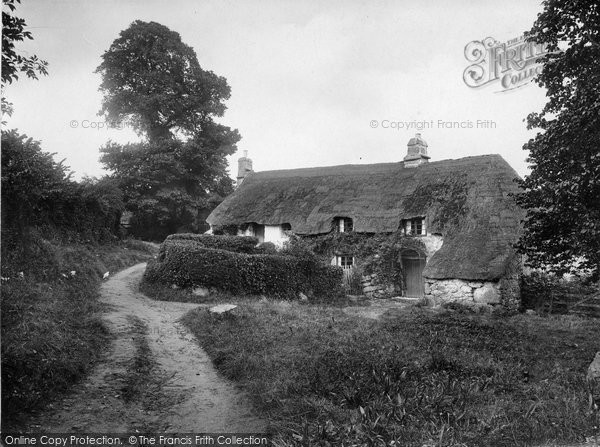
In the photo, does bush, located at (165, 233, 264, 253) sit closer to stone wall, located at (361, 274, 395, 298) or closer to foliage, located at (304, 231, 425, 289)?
foliage, located at (304, 231, 425, 289)

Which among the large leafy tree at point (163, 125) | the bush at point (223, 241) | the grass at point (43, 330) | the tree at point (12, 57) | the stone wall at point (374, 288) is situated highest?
the large leafy tree at point (163, 125)

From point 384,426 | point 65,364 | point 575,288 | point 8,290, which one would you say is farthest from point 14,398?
point 575,288

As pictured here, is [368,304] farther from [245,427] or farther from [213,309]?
[245,427]

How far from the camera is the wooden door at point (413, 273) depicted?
2084 centimetres

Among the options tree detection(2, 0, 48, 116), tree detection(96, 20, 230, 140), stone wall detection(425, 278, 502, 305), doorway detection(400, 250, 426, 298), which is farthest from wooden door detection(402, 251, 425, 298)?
tree detection(2, 0, 48, 116)

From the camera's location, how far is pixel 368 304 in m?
18.4

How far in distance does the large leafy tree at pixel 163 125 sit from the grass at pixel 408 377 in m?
6.48

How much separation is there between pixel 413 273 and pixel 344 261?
346 centimetres

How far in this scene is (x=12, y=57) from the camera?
19.8 feet

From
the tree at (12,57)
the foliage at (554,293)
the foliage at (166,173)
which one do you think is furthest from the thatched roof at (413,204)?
the tree at (12,57)

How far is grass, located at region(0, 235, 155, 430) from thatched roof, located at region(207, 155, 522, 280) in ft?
39.1

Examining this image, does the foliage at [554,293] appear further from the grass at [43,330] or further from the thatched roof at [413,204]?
the grass at [43,330]

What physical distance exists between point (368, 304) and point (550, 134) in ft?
39.6

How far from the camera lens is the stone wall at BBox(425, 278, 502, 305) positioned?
15.8 meters
